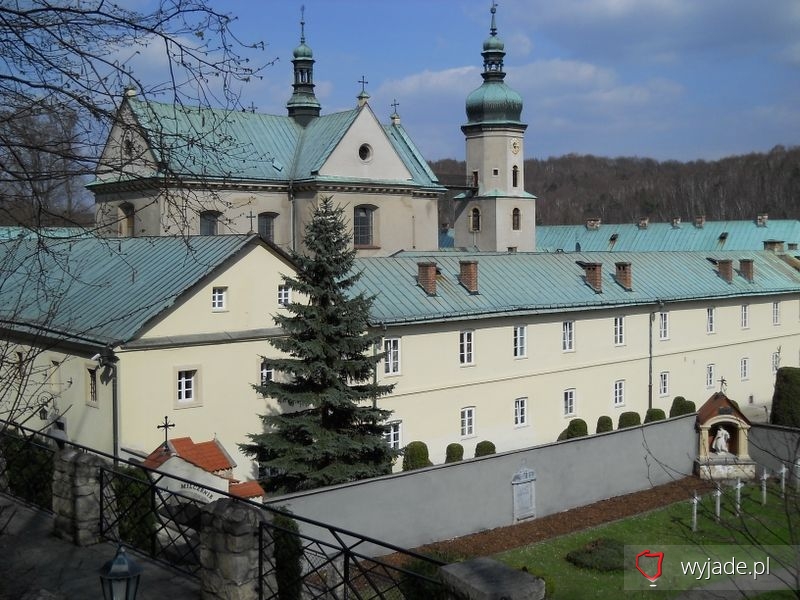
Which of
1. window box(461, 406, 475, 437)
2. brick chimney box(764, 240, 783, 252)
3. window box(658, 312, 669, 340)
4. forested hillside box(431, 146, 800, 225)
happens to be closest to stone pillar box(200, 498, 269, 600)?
window box(461, 406, 475, 437)

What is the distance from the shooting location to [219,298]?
21734 millimetres

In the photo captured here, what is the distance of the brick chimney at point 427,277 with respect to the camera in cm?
2742

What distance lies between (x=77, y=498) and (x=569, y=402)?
21115mm

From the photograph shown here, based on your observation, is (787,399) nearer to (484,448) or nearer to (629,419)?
(629,419)

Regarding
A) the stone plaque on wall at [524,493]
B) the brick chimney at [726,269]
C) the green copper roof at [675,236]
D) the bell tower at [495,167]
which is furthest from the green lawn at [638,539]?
the green copper roof at [675,236]

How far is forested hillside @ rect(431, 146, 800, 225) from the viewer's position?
115750 mm

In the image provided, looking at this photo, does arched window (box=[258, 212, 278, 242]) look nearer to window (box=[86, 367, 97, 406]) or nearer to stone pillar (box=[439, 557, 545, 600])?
window (box=[86, 367, 97, 406])

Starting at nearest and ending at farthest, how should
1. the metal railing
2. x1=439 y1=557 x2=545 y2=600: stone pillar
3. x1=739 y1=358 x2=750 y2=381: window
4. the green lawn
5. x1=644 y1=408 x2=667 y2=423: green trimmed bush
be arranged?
x1=439 y1=557 x2=545 y2=600: stone pillar < the metal railing < the green lawn < x1=644 y1=408 x2=667 y2=423: green trimmed bush < x1=739 y1=358 x2=750 y2=381: window

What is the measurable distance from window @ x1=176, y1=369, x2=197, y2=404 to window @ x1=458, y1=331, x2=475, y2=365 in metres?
8.74

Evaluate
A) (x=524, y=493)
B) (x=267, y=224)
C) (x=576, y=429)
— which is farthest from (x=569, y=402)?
(x=267, y=224)

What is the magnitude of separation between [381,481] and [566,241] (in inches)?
1913

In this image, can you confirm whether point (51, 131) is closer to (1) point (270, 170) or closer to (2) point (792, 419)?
(2) point (792, 419)

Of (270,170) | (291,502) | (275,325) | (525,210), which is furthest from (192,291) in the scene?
(525,210)

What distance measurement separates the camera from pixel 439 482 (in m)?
20.0
